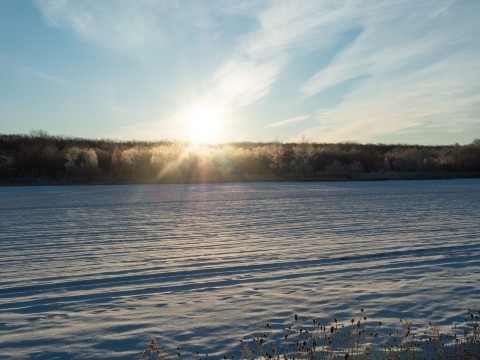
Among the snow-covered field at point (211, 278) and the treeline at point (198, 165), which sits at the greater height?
the treeline at point (198, 165)

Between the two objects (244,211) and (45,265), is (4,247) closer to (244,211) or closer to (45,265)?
(45,265)

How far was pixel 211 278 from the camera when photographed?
28.1 ft

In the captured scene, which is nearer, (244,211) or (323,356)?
(323,356)

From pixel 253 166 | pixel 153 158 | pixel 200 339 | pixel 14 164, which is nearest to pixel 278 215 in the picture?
pixel 200 339

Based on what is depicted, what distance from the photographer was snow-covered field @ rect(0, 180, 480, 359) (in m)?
6.11

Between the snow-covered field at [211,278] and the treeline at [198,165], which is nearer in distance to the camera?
the snow-covered field at [211,278]

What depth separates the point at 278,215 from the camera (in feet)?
60.7

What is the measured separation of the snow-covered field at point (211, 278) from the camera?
611 centimetres

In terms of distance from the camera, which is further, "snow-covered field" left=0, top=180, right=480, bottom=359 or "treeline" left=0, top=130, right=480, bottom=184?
"treeline" left=0, top=130, right=480, bottom=184

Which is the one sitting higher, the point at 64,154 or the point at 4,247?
the point at 64,154

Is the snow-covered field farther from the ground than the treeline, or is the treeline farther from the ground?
the treeline

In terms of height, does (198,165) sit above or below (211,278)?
above

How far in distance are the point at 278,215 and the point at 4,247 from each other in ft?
32.9

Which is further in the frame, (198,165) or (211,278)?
(198,165)
